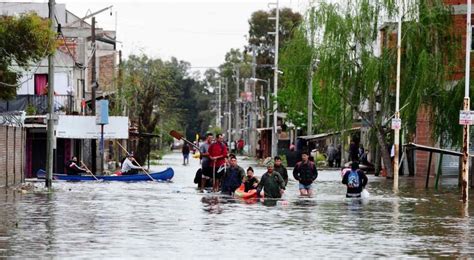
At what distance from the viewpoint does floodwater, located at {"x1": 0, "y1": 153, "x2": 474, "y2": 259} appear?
18.5 meters

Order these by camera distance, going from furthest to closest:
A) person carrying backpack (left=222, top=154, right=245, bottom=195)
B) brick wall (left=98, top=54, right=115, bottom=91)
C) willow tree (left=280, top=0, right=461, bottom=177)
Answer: brick wall (left=98, top=54, right=115, bottom=91), willow tree (left=280, top=0, right=461, bottom=177), person carrying backpack (left=222, top=154, right=245, bottom=195)

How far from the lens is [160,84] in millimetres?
88688

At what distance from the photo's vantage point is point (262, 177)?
1318 inches

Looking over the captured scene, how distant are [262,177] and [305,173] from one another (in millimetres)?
2406

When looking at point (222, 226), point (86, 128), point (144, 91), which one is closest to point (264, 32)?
point (144, 91)

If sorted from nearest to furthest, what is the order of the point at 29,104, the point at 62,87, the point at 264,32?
the point at 29,104
the point at 62,87
the point at 264,32

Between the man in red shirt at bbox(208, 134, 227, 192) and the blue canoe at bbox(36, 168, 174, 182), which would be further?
the blue canoe at bbox(36, 168, 174, 182)

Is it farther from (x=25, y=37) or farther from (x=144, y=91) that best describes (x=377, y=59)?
(x=144, y=91)

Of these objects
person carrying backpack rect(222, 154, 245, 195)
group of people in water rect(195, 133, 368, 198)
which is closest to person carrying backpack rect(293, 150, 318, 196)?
group of people in water rect(195, 133, 368, 198)

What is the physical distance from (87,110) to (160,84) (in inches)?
789

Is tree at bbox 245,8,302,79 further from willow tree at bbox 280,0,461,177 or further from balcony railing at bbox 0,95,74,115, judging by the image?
willow tree at bbox 280,0,461,177

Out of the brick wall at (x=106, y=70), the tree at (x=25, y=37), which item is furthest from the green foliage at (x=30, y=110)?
the brick wall at (x=106, y=70)

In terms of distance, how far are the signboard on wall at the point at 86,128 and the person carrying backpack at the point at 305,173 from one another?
17154 mm

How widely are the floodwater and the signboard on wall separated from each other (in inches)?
533
